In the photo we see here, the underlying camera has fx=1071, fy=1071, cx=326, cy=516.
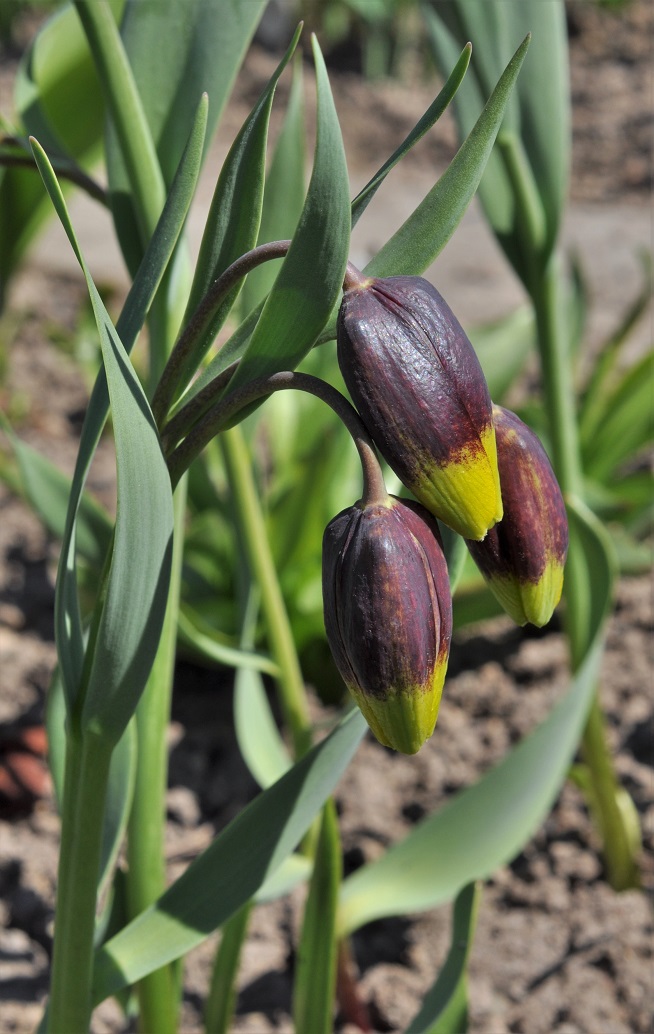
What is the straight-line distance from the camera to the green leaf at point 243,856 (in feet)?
2.11

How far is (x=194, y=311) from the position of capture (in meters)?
0.54

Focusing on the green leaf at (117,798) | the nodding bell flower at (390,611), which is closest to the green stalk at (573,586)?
the green leaf at (117,798)

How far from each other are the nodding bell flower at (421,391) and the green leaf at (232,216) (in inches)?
4.1

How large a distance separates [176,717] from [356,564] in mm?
1099

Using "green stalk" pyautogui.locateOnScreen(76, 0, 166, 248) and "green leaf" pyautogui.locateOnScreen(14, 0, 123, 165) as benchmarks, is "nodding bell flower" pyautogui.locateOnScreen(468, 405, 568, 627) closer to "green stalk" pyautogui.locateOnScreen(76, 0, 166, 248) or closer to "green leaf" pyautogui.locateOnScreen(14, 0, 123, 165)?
"green stalk" pyautogui.locateOnScreen(76, 0, 166, 248)

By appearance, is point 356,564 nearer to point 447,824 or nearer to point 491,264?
point 447,824

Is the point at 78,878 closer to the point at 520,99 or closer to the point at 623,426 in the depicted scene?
the point at 520,99

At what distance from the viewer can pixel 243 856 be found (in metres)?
0.65

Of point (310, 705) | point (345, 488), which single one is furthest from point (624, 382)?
point (310, 705)

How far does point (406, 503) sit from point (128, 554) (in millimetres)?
152

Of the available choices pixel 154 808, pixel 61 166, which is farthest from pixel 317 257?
pixel 154 808

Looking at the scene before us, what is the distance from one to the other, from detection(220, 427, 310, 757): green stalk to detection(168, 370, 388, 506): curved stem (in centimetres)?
30

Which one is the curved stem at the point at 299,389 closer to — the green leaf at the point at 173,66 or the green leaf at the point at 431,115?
the green leaf at the point at 431,115

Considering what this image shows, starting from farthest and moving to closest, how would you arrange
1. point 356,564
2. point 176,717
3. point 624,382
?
1. point 624,382
2. point 176,717
3. point 356,564
